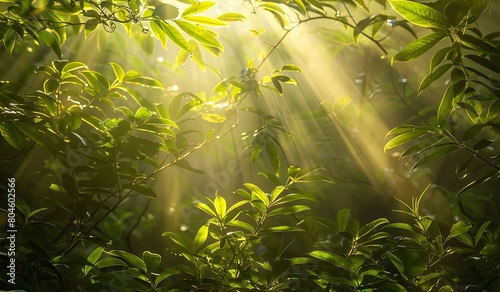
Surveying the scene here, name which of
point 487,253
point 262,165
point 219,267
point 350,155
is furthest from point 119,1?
point 350,155

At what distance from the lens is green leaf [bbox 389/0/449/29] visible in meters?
0.83

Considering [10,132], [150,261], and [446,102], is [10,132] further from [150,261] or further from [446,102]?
[446,102]

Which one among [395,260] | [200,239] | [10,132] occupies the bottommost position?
[395,260]

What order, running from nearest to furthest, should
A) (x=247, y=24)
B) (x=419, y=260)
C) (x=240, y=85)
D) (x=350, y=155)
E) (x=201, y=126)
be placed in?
(x=419, y=260)
(x=240, y=85)
(x=201, y=126)
(x=247, y=24)
(x=350, y=155)

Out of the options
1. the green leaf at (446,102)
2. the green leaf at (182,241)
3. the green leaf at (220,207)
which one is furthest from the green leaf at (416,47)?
the green leaf at (182,241)

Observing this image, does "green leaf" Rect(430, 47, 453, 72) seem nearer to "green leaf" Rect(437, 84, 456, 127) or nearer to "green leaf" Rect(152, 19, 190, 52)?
"green leaf" Rect(437, 84, 456, 127)

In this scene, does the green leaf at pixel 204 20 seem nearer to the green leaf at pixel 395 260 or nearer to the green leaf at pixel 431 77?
the green leaf at pixel 431 77

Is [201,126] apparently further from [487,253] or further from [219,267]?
[487,253]

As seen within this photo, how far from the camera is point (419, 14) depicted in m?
0.84

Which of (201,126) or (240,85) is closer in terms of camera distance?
(240,85)

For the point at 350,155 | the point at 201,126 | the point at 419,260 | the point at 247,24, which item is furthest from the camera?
the point at 350,155

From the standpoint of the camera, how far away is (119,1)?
1.09 meters

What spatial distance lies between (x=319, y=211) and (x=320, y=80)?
66 centimetres

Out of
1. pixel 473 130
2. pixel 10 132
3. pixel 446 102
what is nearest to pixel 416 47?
pixel 446 102
